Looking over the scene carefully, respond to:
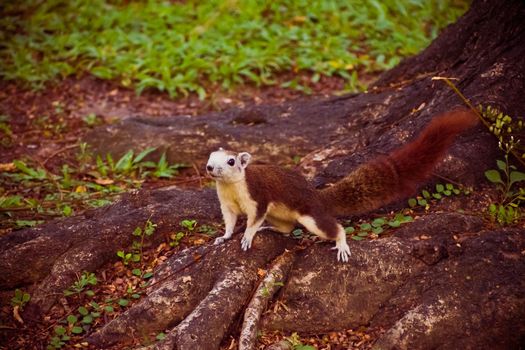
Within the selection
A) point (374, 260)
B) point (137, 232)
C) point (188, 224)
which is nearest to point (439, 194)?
point (374, 260)

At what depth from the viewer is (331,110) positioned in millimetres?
6297

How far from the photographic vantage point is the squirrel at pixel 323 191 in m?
3.88

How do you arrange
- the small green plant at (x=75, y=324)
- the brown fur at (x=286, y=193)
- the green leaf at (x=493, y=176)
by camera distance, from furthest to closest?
the green leaf at (x=493, y=176)
the brown fur at (x=286, y=193)
the small green plant at (x=75, y=324)

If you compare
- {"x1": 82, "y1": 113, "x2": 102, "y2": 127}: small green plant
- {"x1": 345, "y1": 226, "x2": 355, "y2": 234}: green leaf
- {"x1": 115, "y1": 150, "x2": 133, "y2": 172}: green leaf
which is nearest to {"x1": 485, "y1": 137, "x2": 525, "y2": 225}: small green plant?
{"x1": 345, "y1": 226, "x2": 355, "y2": 234}: green leaf

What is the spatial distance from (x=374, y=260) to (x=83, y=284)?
2.10m

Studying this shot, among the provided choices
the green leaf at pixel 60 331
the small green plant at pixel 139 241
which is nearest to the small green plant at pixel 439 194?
the small green plant at pixel 139 241

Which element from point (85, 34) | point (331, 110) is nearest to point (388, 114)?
point (331, 110)

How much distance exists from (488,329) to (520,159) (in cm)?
147

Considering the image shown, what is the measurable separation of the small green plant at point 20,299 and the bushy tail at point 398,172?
2.28 m

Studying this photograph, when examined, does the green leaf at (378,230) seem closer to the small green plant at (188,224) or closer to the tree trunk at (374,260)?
the tree trunk at (374,260)

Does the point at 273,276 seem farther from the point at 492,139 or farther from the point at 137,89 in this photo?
the point at 137,89

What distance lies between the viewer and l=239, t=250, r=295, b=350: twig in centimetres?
364

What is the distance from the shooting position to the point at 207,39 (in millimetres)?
9422

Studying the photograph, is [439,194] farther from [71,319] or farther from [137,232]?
[71,319]
